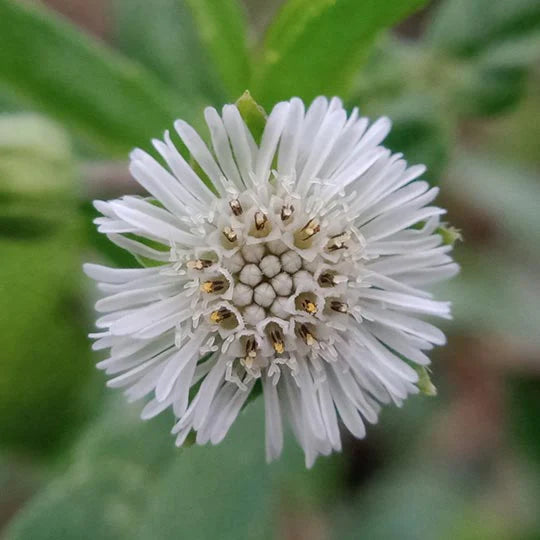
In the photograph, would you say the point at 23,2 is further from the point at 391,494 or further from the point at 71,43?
the point at 391,494

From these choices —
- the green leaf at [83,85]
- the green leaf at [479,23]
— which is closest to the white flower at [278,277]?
the green leaf at [83,85]

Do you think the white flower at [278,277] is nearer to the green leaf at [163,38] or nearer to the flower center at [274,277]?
the flower center at [274,277]

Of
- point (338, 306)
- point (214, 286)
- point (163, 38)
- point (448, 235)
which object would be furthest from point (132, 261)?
point (163, 38)

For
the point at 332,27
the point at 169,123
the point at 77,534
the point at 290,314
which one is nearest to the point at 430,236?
the point at 290,314

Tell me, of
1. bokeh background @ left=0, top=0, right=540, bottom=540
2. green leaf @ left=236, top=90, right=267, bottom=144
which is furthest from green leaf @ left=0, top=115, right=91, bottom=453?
green leaf @ left=236, top=90, right=267, bottom=144

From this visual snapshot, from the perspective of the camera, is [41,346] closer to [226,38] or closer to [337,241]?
[226,38]
